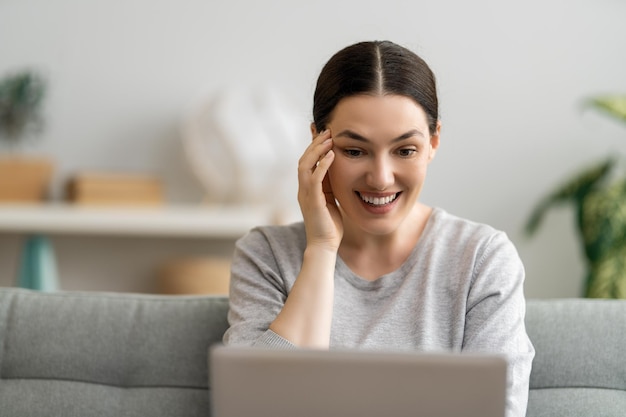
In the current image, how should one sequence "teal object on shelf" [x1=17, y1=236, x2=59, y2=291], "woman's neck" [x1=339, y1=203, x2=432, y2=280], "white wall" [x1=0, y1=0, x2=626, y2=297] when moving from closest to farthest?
"woman's neck" [x1=339, y1=203, x2=432, y2=280] < "teal object on shelf" [x1=17, y1=236, x2=59, y2=291] < "white wall" [x1=0, y1=0, x2=626, y2=297]

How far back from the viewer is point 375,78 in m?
1.75

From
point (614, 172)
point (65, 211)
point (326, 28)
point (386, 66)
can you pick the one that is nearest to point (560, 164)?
point (614, 172)

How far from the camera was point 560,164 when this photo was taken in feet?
12.6

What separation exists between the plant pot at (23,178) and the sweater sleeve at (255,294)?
220cm

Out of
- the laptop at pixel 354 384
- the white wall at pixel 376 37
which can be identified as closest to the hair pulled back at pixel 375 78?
the laptop at pixel 354 384

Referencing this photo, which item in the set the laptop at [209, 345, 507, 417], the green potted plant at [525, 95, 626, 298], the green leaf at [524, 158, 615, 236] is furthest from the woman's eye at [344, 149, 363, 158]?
the green leaf at [524, 158, 615, 236]

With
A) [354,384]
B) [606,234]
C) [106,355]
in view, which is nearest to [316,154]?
[106,355]

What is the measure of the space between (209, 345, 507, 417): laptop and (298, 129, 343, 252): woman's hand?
0.74 m

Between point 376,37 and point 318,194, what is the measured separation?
→ 2.05m

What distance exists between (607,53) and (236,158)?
1565mm

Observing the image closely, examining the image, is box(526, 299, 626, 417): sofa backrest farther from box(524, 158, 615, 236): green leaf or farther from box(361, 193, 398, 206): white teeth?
box(524, 158, 615, 236): green leaf

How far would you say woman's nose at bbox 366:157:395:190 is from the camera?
1730 mm

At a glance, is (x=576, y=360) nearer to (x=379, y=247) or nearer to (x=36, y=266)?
(x=379, y=247)

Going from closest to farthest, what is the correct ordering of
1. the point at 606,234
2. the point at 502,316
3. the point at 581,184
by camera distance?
the point at 502,316 → the point at 606,234 → the point at 581,184
